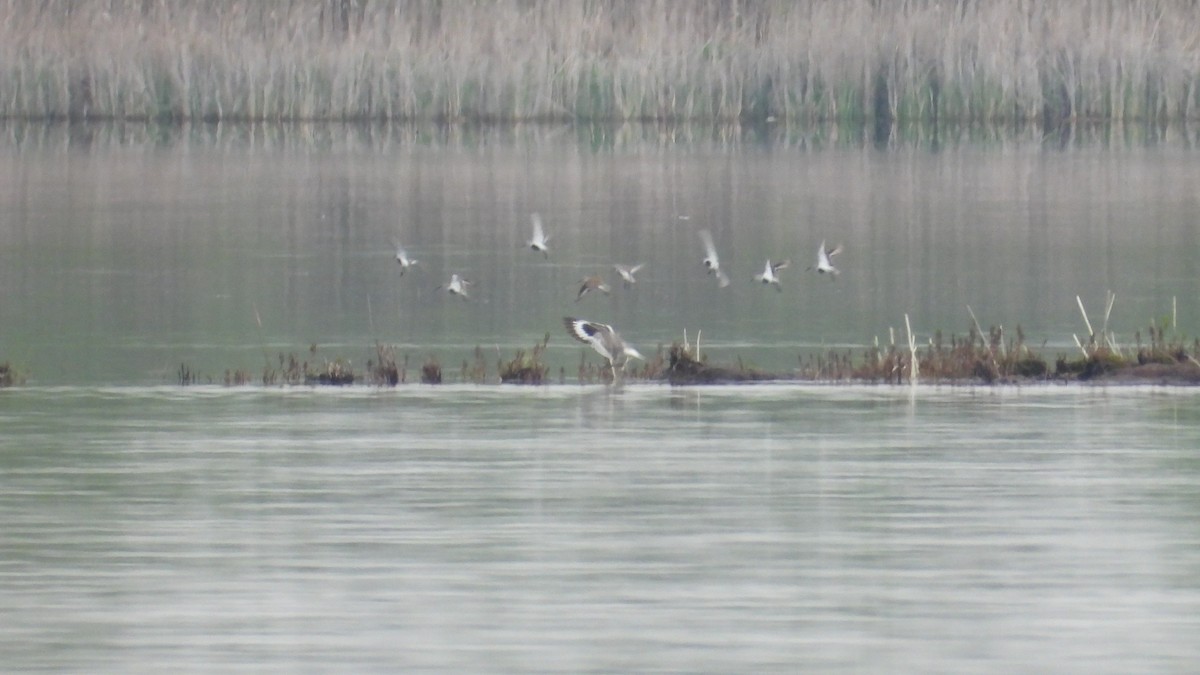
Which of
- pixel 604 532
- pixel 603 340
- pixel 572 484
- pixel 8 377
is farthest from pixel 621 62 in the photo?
pixel 604 532

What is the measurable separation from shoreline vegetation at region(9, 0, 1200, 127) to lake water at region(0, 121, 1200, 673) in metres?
16.9

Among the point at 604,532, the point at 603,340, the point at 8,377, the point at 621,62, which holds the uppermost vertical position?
the point at 621,62

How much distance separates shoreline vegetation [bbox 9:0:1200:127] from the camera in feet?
140

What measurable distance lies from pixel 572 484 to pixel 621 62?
106 ft

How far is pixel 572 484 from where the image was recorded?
36.3ft

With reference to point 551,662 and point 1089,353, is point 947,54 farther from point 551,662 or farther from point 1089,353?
point 551,662

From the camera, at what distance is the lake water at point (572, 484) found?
841 cm

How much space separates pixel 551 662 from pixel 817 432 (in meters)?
4.80

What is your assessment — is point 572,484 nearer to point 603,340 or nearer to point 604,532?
point 604,532

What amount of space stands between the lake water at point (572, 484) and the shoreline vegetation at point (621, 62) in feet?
55.5

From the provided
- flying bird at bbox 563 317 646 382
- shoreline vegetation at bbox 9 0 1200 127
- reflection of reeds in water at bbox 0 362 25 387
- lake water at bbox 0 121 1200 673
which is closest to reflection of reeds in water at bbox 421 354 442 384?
lake water at bbox 0 121 1200 673

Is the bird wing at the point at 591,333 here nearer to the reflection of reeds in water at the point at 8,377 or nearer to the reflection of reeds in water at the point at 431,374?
the reflection of reeds in water at the point at 431,374

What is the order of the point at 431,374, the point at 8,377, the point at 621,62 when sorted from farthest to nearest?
the point at 621,62 < the point at 431,374 < the point at 8,377

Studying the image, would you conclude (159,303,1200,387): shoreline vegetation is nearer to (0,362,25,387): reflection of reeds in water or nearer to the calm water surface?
the calm water surface
